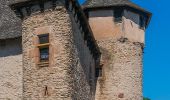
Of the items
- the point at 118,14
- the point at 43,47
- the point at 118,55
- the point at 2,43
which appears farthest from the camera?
the point at 118,14

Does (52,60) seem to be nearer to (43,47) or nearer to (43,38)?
(43,47)

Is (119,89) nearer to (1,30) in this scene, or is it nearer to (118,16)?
(118,16)

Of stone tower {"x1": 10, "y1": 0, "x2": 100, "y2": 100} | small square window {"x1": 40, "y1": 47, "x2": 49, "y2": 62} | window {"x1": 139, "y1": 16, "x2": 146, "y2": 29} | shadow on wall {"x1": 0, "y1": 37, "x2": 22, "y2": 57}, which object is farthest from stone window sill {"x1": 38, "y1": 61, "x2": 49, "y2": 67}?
window {"x1": 139, "y1": 16, "x2": 146, "y2": 29}

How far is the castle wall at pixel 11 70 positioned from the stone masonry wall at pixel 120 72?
5.27 m

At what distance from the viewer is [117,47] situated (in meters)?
27.2

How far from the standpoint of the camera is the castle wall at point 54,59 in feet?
66.5

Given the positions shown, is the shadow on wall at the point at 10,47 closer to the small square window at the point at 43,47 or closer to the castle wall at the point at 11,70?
the castle wall at the point at 11,70

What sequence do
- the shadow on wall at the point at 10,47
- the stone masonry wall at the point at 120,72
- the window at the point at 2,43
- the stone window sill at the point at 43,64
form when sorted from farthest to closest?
the stone masonry wall at the point at 120,72
the window at the point at 2,43
the shadow on wall at the point at 10,47
the stone window sill at the point at 43,64

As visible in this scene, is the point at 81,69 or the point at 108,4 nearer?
the point at 81,69

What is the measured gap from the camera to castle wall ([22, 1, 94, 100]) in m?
20.3

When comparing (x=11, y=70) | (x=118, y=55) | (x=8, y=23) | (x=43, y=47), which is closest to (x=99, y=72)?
(x=118, y=55)

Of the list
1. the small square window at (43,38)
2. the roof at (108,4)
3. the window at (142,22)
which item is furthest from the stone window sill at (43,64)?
the window at (142,22)

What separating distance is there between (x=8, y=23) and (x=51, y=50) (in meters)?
5.55

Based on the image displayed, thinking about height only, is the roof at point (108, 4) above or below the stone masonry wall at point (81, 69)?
above
